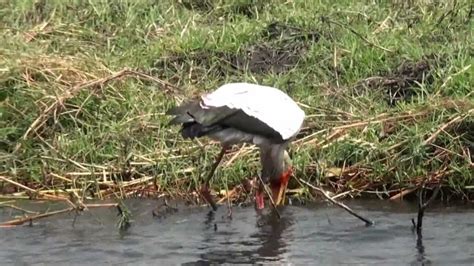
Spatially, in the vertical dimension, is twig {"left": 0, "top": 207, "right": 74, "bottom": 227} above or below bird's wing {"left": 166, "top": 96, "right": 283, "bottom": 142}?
below

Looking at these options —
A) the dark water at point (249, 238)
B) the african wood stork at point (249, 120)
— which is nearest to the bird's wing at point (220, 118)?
the african wood stork at point (249, 120)

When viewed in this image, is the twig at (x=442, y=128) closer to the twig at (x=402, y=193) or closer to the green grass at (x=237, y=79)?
the green grass at (x=237, y=79)

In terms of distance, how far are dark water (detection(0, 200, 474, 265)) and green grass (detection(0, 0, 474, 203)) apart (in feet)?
1.42

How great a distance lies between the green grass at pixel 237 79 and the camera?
8.28m

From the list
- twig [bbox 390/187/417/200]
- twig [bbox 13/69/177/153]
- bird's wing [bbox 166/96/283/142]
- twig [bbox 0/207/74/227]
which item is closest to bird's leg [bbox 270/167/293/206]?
bird's wing [bbox 166/96/283/142]

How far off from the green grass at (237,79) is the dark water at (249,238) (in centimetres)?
43

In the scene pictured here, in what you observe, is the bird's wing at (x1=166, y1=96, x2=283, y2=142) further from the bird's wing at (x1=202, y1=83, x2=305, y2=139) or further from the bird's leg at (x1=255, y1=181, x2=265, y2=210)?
the bird's leg at (x1=255, y1=181, x2=265, y2=210)

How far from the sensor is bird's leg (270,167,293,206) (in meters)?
7.80

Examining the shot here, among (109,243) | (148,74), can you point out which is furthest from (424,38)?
(109,243)

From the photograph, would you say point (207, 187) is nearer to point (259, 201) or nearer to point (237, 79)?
point (259, 201)

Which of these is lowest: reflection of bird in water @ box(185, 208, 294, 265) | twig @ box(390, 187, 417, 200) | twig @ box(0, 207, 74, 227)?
reflection of bird in water @ box(185, 208, 294, 265)

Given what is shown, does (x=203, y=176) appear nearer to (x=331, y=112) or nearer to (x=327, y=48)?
(x=331, y=112)

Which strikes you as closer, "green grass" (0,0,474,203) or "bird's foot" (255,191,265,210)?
"bird's foot" (255,191,265,210)

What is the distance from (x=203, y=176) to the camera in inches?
324
